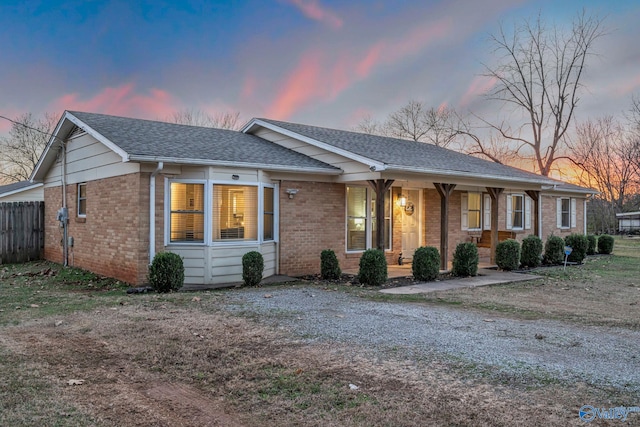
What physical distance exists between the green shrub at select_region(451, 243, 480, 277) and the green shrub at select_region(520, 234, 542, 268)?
281 centimetres

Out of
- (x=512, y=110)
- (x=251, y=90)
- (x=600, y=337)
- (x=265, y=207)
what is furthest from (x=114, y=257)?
(x=512, y=110)

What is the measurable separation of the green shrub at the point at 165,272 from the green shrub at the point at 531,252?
1000 centimetres

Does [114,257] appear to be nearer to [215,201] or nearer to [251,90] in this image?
[215,201]

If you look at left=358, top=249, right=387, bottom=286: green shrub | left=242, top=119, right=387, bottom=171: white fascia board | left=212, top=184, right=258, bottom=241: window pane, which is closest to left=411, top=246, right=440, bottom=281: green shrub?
left=358, top=249, right=387, bottom=286: green shrub

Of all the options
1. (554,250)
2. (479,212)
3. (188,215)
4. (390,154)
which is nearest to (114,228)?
(188,215)

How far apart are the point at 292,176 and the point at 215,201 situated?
7.12 ft

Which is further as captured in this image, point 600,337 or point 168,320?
point 168,320

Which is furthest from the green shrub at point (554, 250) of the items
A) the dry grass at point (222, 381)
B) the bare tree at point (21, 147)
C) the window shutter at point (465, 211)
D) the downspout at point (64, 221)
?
→ the bare tree at point (21, 147)

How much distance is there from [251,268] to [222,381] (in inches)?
229

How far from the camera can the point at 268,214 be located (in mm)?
11281

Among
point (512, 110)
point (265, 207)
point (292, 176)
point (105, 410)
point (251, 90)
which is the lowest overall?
point (105, 410)

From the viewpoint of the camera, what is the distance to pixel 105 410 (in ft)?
11.7

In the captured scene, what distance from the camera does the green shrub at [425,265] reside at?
436 inches

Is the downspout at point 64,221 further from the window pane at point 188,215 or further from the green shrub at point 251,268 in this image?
the green shrub at point 251,268
